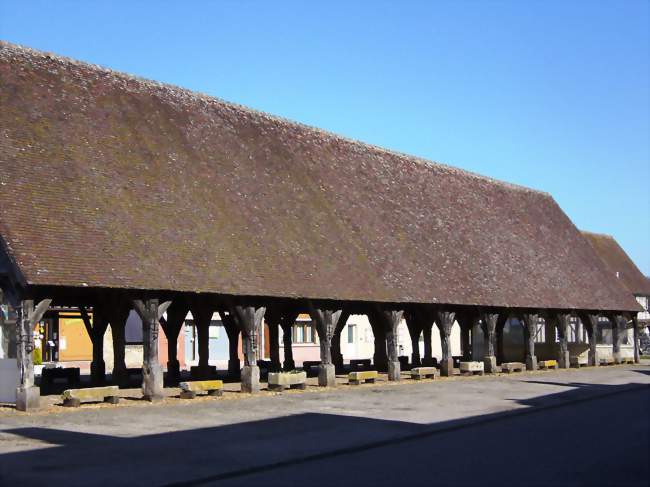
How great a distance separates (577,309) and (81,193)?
21867 millimetres

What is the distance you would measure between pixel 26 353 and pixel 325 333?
9.07m

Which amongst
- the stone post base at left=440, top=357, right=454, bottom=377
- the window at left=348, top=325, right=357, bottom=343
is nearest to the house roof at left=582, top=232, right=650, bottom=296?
the window at left=348, top=325, right=357, bottom=343

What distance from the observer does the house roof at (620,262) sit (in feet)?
192

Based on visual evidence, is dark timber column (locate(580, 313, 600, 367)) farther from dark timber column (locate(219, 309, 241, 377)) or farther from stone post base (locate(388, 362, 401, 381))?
dark timber column (locate(219, 309, 241, 377))

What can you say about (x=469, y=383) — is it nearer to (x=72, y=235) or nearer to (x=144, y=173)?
(x=144, y=173)

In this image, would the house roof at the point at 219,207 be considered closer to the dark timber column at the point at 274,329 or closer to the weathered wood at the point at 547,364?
the weathered wood at the point at 547,364

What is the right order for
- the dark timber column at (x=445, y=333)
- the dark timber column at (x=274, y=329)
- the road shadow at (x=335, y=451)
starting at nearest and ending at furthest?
the road shadow at (x=335, y=451) < the dark timber column at (x=445, y=333) < the dark timber column at (x=274, y=329)

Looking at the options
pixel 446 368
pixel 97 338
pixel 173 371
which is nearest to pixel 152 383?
pixel 97 338

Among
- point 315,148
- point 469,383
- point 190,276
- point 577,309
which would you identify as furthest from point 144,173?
point 577,309

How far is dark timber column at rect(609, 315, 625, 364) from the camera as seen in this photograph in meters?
39.6

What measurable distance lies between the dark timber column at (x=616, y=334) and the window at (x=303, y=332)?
16955 millimetres

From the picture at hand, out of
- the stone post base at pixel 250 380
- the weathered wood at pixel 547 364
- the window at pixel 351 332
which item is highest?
the window at pixel 351 332

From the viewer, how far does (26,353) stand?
701 inches

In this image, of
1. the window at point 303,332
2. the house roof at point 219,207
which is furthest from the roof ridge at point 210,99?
the window at point 303,332
